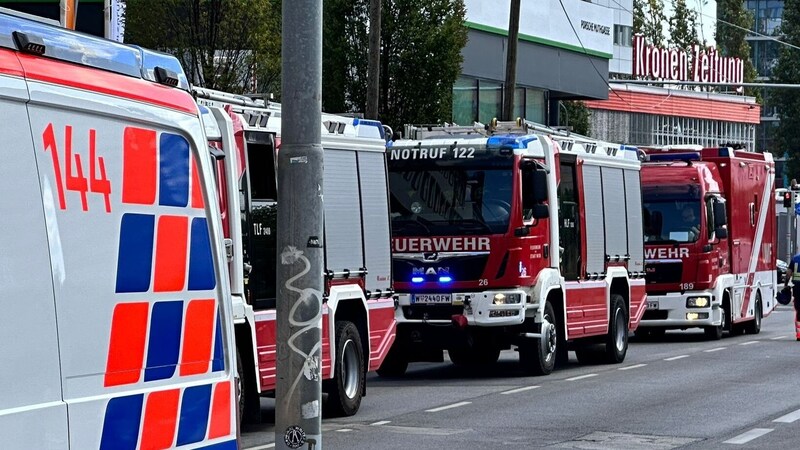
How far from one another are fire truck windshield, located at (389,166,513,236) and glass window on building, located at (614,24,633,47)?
74.8 m

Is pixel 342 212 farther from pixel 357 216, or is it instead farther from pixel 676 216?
pixel 676 216

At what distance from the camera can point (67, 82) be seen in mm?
5152

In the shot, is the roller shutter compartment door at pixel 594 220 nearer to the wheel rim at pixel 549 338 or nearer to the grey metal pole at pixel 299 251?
the wheel rim at pixel 549 338

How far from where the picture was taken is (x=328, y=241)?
46.4ft

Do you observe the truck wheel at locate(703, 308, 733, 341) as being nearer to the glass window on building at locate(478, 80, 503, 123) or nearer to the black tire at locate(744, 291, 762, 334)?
the black tire at locate(744, 291, 762, 334)

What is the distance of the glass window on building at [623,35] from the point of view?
92188 mm

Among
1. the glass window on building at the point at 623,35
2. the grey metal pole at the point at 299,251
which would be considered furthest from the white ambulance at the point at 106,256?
the glass window on building at the point at 623,35

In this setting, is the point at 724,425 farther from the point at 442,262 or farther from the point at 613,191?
the point at 613,191

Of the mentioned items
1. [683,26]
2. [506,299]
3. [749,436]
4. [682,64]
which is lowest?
[749,436]

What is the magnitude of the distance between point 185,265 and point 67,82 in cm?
94

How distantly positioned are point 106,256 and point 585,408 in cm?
1071

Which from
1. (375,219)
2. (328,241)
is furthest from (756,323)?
(328,241)

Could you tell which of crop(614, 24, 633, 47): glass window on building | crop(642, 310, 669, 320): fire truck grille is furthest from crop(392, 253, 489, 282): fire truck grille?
crop(614, 24, 633, 47): glass window on building

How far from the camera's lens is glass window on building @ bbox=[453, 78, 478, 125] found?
43.3 meters
